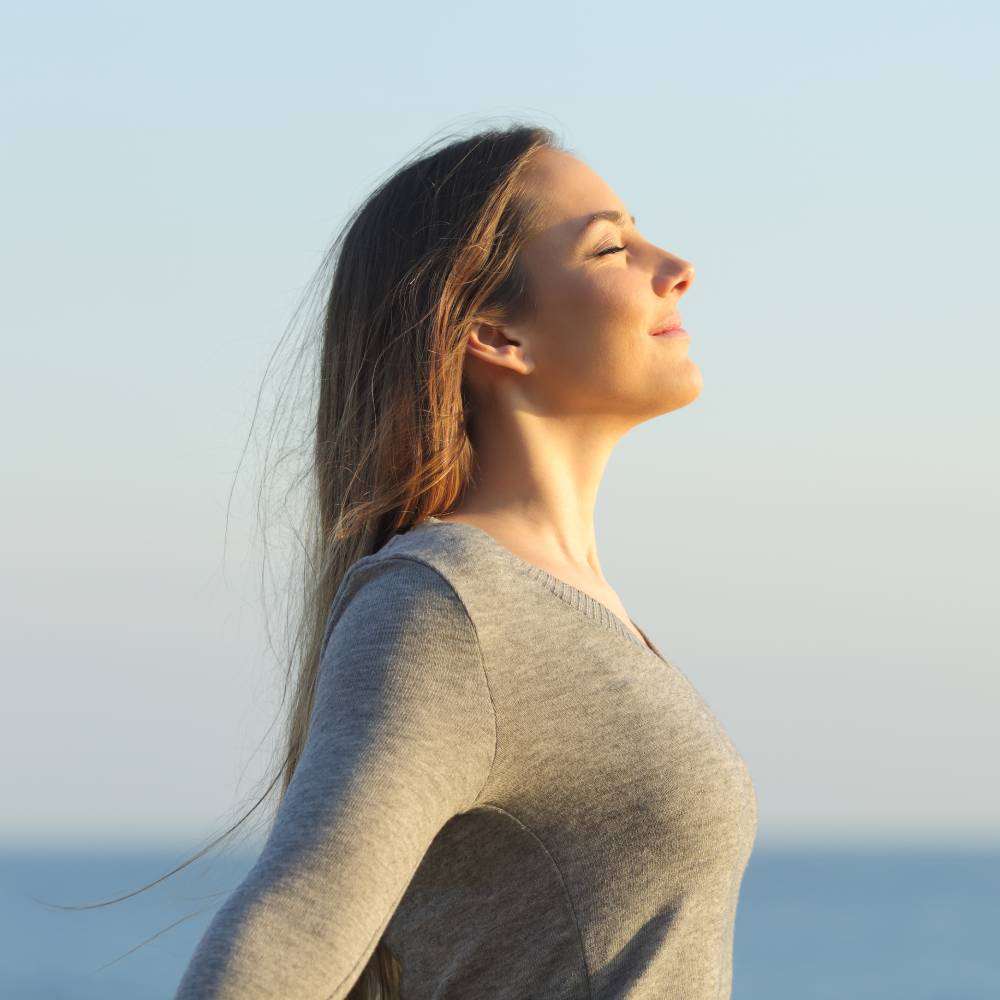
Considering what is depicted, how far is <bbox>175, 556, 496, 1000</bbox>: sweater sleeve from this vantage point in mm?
1380

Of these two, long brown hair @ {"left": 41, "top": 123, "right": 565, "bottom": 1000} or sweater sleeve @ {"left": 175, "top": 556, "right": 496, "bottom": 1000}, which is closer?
sweater sleeve @ {"left": 175, "top": 556, "right": 496, "bottom": 1000}

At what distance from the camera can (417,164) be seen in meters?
2.34

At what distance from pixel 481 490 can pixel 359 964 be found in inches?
33.2

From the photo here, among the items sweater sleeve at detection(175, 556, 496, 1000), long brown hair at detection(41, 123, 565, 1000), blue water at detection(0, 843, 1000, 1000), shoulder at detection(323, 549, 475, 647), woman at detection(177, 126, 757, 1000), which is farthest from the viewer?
blue water at detection(0, 843, 1000, 1000)

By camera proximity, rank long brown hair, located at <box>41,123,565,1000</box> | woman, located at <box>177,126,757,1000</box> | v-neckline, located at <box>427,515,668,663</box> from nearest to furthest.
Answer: woman, located at <box>177,126,757,1000</box>, v-neckline, located at <box>427,515,668,663</box>, long brown hair, located at <box>41,123,565,1000</box>

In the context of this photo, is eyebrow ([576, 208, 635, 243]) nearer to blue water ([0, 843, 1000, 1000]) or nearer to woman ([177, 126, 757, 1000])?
woman ([177, 126, 757, 1000])

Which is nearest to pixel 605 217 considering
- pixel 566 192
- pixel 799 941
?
pixel 566 192

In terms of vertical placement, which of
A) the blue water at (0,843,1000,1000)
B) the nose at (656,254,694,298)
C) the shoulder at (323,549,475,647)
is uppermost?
the nose at (656,254,694,298)

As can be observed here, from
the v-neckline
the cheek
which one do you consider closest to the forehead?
the cheek

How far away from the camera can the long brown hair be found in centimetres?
210

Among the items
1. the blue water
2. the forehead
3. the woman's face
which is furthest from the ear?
the blue water

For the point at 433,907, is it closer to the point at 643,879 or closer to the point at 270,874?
the point at 643,879

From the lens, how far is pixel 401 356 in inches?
84.7

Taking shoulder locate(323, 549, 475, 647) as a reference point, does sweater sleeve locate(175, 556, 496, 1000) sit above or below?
below
